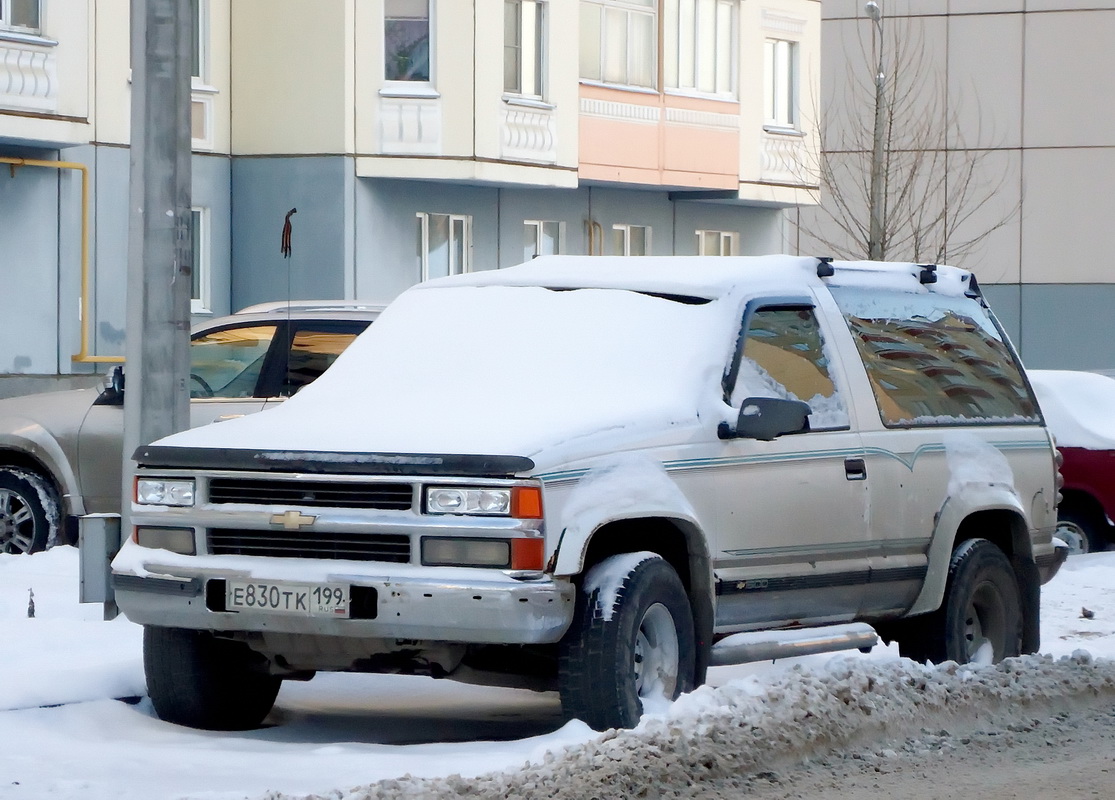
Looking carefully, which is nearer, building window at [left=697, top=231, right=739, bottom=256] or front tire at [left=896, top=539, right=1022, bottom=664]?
front tire at [left=896, top=539, right=1022, bottom=664]

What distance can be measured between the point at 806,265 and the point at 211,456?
275 cm

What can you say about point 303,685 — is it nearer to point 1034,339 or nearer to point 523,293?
point 523,293

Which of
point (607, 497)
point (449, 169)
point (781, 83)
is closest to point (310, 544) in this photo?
point (607, 497)

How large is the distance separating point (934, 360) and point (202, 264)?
17933mm

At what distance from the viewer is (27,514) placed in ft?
43.8

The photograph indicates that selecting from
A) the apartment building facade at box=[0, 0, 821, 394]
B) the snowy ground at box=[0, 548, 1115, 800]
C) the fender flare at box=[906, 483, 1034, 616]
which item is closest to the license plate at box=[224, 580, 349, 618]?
the snowy ground at box=[0, 548, 1115, 800]

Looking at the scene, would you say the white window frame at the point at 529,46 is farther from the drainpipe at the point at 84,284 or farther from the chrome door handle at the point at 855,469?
the chrome door handle at the point at 855,469

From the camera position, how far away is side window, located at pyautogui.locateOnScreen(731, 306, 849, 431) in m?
7.97

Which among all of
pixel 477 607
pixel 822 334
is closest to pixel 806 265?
pixel 822 334

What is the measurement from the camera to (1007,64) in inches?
1752

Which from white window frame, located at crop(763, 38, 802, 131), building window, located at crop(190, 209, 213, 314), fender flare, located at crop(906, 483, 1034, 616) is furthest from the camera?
white window frame, located at crop(763, 38, 802, 131)

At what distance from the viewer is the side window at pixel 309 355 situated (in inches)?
489

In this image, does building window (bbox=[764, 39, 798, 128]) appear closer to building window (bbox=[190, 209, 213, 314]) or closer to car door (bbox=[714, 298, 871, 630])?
building window (bbox=[190, 209, 213, 314])

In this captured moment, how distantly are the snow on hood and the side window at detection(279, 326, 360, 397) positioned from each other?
5.20 metres
